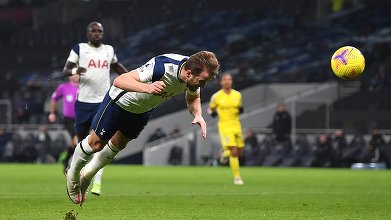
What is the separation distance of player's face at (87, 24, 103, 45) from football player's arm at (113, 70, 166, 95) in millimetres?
4808

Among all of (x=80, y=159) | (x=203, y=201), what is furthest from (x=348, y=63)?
(x=80, y=159)

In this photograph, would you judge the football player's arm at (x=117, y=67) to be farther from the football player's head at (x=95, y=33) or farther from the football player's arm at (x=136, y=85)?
the football player's arm at (x=136, y=85)

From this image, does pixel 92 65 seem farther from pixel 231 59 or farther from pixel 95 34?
pixel 231 59

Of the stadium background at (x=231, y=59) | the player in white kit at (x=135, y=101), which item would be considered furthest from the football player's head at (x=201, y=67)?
the stadium background at (x=231, y=59)

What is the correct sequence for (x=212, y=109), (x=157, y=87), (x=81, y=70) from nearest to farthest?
(x=157, y=87) < (x=81, y=70) < (x=212, y=109)

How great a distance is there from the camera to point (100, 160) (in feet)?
32.1

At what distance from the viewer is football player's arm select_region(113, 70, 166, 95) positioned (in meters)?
7.91

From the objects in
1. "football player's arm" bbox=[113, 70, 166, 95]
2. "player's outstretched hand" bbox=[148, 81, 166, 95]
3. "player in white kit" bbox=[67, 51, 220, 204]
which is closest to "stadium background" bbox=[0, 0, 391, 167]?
"player in white kit" bbox=[67, 51, 220, 204]

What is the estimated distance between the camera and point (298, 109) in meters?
28.4

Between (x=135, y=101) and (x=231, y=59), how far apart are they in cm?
2866

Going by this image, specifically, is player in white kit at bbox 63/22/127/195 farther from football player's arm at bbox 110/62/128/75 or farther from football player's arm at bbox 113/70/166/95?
football player's arm at bbox 113/70/166/95

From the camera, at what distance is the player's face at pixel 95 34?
1325cm

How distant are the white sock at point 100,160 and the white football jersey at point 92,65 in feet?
12.1

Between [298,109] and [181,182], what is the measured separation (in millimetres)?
11652
